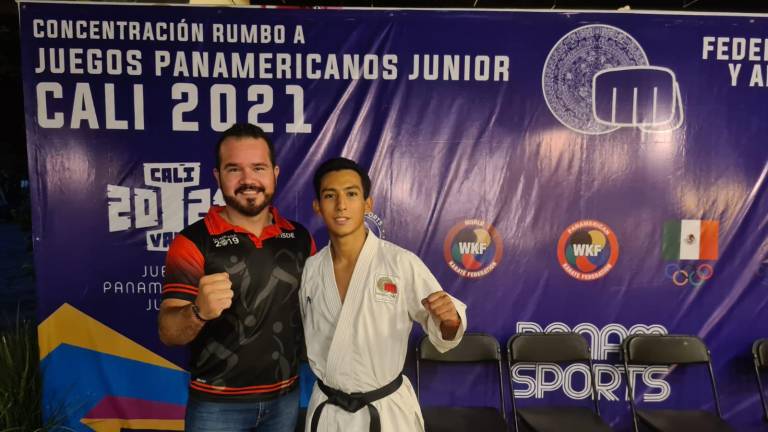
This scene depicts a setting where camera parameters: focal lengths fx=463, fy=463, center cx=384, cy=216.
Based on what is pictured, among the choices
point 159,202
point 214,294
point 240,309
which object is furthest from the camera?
point 159,202

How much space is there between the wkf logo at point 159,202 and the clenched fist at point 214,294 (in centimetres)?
125

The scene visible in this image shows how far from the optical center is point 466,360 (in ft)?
8.39

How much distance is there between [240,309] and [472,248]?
1409 millimetres

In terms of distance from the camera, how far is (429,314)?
1.51 metres

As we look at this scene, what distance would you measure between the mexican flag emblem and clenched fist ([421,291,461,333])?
5.96ft

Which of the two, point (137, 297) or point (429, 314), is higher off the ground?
point (429, 314)

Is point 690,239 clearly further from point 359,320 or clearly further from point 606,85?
point 359,320

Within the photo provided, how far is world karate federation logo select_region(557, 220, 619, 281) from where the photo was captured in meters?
2.61

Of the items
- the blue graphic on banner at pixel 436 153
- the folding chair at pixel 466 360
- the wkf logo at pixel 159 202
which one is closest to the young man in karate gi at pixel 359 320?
the folding chair at pixel 466 360

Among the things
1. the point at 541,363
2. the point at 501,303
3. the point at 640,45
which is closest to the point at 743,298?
the point at 541,363

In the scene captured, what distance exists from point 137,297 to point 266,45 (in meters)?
1.55

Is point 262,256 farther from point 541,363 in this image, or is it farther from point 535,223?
point 541,363

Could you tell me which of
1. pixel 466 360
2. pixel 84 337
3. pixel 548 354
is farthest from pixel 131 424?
pixel 548 354

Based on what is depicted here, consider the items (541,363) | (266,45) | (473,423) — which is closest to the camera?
(473,423)
